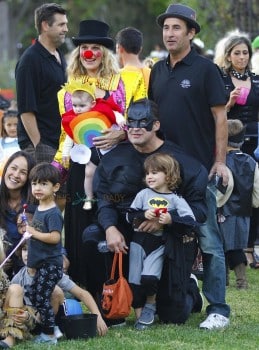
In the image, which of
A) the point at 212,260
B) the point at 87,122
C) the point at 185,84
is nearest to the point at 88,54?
the point at 87,122

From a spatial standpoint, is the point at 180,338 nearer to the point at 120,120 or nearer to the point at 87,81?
the point at 120,120

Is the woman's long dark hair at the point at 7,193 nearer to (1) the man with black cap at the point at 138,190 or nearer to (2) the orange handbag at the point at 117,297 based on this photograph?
(1) the man with black cap at the point at 138,190

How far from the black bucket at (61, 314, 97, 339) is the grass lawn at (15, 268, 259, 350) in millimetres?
62

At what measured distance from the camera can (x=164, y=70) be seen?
852 cm

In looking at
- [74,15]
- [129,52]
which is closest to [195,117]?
[129,52]

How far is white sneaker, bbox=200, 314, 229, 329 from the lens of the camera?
27.0 feet

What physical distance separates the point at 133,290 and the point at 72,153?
1.26 metres

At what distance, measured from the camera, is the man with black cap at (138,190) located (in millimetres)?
8164

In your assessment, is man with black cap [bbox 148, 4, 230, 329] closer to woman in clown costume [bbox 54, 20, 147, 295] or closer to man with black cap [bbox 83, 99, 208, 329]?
man with black cap [bbox 83, 99, 208, 329]

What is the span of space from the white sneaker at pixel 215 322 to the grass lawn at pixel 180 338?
0.06 metres

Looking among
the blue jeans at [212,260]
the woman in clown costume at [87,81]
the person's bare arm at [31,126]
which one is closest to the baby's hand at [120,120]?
the woman in clown costume at [87,81]

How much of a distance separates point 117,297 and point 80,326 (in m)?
0.39

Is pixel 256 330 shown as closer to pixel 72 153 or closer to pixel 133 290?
pixel 133 290

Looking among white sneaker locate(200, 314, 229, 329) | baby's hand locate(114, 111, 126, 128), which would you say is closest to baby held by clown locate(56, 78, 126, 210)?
baby's hand locate(114, 111, 126, 128)
